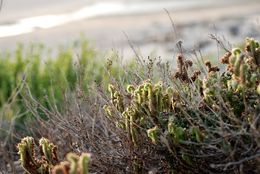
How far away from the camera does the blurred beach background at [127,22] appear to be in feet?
43.0

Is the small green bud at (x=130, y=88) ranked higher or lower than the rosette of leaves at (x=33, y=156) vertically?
higher

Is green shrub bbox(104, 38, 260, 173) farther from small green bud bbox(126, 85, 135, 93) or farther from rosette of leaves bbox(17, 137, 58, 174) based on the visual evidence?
rosette of leaves bbox(17, 137, 58, 174)

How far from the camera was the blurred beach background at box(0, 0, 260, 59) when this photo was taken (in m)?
13.1

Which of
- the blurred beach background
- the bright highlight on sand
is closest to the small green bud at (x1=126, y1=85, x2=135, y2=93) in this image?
the blurred beach background

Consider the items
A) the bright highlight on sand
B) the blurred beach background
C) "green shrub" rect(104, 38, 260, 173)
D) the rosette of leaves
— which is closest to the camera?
"green shrub" rect(104, 38, 260, 173)

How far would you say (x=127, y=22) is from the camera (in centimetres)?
1573

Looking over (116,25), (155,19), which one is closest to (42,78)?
(116,25)

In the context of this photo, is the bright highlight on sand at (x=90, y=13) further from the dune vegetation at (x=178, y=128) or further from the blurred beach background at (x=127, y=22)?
the dune vegetation at (x=178, y=128)

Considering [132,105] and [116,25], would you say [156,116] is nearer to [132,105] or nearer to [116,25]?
[132,105]

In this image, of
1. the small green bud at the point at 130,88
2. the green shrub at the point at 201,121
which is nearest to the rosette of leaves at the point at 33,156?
the green shrub at the point at 201,121

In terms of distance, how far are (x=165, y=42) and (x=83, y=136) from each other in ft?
31.9

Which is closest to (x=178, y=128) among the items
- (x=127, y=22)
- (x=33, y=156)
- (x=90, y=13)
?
(x=33, y=156)

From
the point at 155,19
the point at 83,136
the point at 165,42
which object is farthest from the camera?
the point at 155,19

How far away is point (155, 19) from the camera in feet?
53.5
